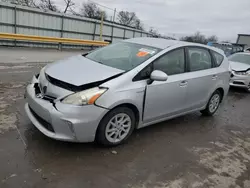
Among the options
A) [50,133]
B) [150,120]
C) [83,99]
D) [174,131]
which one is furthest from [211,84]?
[50,133]

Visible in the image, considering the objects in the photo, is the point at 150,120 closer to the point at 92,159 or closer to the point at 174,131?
the point at 174,131

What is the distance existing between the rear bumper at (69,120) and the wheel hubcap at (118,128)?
265 millimetres

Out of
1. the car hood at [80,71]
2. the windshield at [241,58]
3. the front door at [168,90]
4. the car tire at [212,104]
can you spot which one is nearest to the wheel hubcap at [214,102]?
the car tire at [212,104]

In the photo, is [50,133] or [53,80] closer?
[50,133]

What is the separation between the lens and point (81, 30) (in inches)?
750

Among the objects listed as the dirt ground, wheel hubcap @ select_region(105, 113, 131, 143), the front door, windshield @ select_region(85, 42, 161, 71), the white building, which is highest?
the white building

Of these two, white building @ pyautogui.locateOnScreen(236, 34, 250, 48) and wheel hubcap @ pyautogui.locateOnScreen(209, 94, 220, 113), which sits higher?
white building @ pyautogui.locateOnScreen(236, 34, 250, 48)

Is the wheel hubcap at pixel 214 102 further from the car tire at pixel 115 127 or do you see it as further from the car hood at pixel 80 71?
the car hood at pixel 80 71

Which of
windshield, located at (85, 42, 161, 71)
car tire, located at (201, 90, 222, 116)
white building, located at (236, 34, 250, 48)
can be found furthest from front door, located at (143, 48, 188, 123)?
white building, located at (236, 34, 250, 48)

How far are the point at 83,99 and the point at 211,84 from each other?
3.09 meters

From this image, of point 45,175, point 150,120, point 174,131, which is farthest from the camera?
point 174,131

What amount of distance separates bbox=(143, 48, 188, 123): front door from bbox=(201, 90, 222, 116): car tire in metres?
1.14

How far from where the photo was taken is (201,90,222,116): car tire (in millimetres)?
5512

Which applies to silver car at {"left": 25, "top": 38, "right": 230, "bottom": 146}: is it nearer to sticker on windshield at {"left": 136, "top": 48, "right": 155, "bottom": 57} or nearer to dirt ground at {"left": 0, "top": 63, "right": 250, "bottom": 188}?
sticker on windshield at {"left": 136, "top": 48, "right": 155, "bottom": 57}
